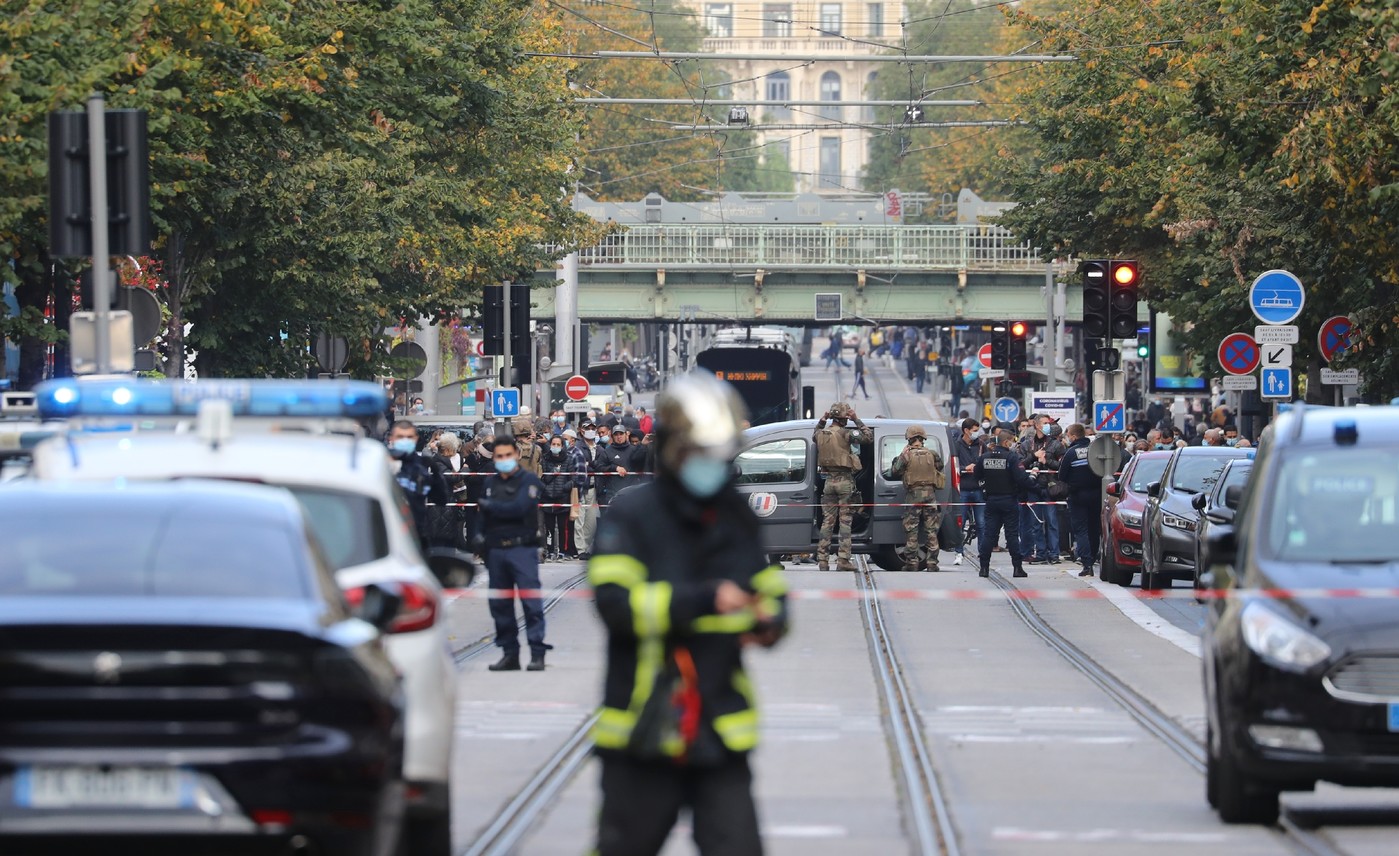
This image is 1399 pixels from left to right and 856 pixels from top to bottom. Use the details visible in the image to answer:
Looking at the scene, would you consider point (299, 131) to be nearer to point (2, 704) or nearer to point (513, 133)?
point (513, 133)

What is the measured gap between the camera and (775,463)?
2969cm

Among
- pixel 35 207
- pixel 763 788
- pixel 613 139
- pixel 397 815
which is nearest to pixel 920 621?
pixel 35 207

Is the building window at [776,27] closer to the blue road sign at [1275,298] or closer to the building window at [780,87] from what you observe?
the building window at [780,87]

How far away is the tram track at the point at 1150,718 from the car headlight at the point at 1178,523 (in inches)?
75.0

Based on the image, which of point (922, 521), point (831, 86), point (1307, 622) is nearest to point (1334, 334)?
point (922, 521)

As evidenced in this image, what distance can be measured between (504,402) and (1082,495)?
45.5ft

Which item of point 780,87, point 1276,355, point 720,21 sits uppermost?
point 720,21

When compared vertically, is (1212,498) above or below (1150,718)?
above

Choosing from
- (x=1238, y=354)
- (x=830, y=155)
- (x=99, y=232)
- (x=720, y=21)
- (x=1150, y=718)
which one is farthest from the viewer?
(x=830, y=155)

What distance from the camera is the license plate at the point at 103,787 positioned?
6598 millimetres

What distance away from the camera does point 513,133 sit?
41.8 m

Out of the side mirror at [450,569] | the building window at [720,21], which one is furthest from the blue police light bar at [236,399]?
the building window at [720,21]

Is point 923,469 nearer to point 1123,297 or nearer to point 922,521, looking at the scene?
point 922,521

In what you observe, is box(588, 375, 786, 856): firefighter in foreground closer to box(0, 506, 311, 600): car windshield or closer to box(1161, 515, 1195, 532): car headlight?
box(0, 506, 311, 600): car windshield
